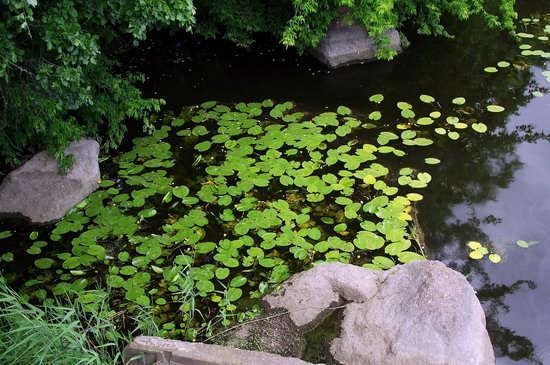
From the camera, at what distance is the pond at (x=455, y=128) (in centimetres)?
447

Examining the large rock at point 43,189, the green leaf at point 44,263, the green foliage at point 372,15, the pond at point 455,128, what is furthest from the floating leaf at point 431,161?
the green leaf at point 44,263

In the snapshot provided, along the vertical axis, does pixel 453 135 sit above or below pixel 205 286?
above

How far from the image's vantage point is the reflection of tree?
4.01 m

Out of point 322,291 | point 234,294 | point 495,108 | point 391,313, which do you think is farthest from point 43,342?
point 495,108

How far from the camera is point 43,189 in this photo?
5125 millimetres

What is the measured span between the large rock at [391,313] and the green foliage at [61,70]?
7.26 ft

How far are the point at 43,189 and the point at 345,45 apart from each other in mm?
3949

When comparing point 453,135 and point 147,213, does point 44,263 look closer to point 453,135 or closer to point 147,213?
point 147,213

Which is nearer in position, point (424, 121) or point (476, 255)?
point (476, 255)

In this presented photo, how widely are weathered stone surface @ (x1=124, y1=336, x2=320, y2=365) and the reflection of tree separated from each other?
1659 millimetres

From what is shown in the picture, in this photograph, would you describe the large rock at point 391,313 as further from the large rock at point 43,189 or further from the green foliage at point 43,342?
the large rock at point 43,189

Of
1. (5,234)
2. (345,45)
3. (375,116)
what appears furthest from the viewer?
(345,45)

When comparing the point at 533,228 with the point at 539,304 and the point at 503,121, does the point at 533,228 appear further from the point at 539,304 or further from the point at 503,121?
the point at 503,121

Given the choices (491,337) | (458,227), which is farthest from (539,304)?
(458,227)
